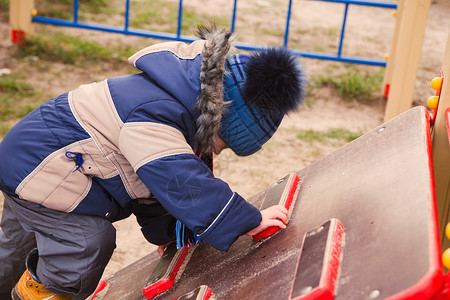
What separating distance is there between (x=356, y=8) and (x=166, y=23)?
97.1 inches

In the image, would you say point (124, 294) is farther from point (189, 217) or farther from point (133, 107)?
point (133, 107)

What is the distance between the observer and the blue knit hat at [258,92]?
1.48m

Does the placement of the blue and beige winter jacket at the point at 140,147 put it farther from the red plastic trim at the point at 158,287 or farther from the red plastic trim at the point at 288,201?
the red plastic trim at the point at 158,287

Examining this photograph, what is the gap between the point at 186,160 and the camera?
143 cm

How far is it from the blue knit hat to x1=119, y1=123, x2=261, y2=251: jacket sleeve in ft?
0.54

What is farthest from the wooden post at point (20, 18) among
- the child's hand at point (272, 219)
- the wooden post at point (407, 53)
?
the child's hand at point (272, 219)

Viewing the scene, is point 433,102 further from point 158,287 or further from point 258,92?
point 158,287

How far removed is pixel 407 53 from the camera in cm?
341

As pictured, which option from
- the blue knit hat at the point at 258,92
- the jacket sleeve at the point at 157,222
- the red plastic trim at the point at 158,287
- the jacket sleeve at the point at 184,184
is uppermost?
the blue knit hat at the point at 258,92

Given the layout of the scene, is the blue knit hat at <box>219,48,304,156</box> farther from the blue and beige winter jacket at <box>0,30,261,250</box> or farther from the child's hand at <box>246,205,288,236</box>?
the child's hand at <box>246,205,288,236</box>

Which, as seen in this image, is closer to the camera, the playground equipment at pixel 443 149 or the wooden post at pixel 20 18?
the playground equipment at pixel 443 149

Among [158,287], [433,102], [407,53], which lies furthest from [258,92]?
[407,53]

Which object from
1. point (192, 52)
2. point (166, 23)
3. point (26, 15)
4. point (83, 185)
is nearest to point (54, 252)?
point (83, 185)

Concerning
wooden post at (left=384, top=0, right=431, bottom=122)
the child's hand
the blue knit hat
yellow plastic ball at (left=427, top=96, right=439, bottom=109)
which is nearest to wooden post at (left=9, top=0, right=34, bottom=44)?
wooden post at (left=384, top=0, right=431, bottom=122)
